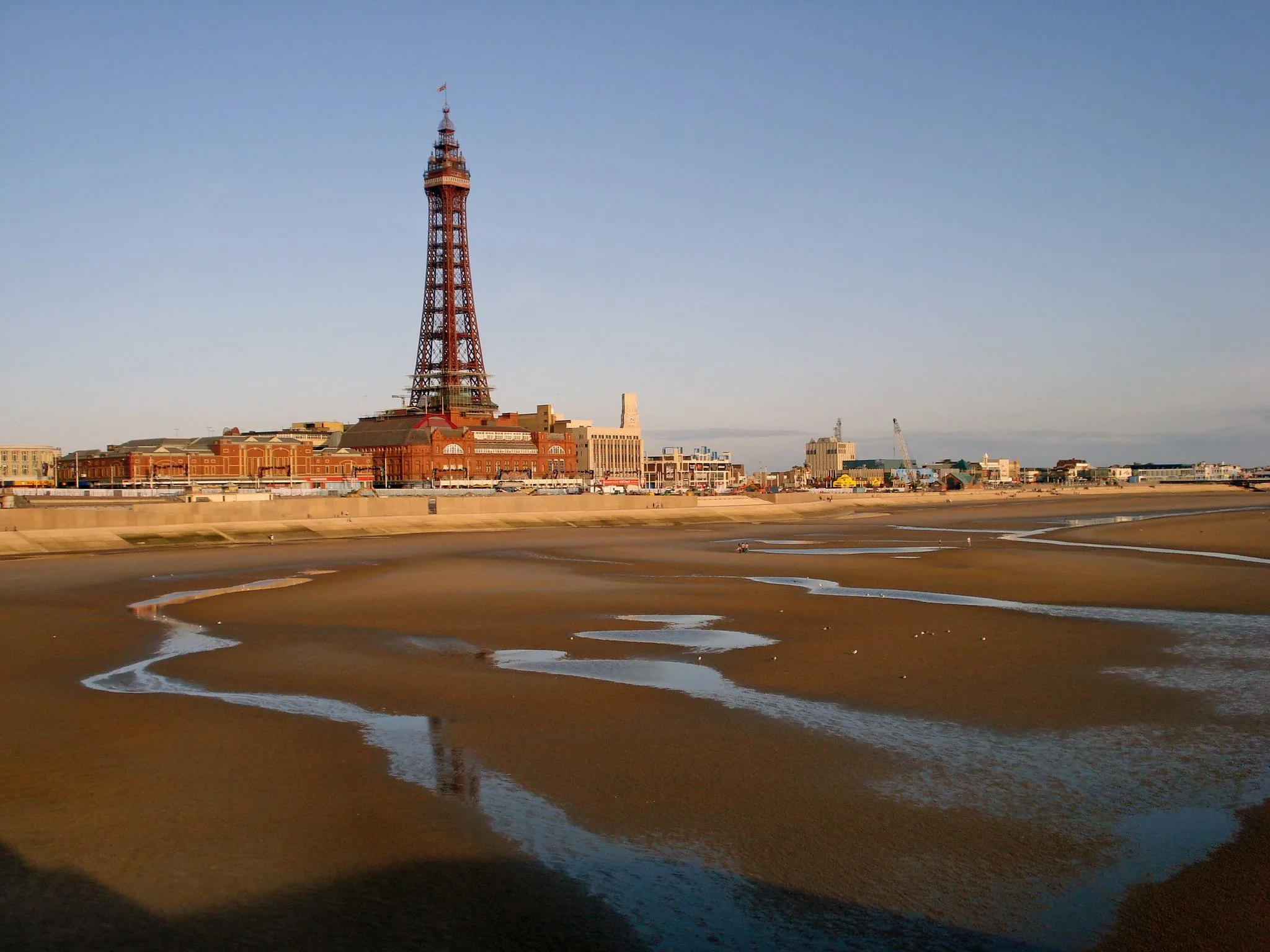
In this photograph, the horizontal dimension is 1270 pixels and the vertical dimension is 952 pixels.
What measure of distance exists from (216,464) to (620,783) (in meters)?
106

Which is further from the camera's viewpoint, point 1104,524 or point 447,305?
point 447,305

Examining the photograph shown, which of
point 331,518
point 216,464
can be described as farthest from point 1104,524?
point 216,464

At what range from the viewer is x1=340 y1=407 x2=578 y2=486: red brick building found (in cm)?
11894

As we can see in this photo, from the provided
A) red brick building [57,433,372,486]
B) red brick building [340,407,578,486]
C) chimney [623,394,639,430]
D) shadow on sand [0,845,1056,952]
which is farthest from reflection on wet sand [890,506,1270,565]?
chimney [623,394,639,430]

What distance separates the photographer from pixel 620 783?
1055 cm

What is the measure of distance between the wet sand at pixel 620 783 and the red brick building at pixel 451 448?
97.5m

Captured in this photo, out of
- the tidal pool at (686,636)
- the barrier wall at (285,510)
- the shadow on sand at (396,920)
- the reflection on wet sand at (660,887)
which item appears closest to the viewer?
the shadow on sand at (396,920)

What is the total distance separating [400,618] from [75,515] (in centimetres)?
3021

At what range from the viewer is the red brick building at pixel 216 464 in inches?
4016

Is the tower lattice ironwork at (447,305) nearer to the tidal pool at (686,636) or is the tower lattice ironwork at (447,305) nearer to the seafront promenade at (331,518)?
the seafront promenade at (331,518)

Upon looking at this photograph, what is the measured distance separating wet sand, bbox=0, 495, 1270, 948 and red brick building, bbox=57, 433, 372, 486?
84.3 m

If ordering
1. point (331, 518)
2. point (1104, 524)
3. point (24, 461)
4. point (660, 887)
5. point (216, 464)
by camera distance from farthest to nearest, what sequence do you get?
1. point (24, 461)
2. point (216, 464)
3. point (1104, 524)
4. point (331, 518)
5. point (660, 887)

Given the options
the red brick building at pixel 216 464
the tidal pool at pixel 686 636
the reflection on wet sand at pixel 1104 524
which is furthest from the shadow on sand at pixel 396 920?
the red brick building at pixel 216 464

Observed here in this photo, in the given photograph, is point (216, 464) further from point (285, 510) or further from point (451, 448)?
point (285, 510)
